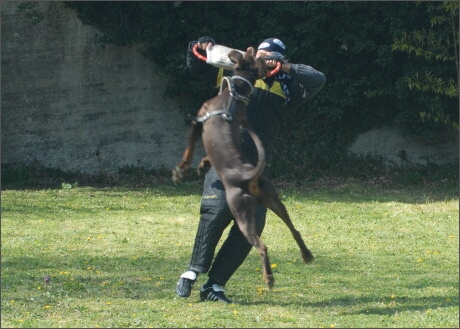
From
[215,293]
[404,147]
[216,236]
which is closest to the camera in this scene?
[216,236]

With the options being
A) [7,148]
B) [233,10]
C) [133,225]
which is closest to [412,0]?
[233,10]

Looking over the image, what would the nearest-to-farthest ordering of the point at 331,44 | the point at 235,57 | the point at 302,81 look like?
the point at 235,57, the point at 302,81, the point at 331,44

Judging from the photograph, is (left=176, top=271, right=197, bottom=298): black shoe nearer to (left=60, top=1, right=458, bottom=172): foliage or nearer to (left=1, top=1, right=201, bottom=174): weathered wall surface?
(left=60, top=1, right=458, bottom=172): foliage

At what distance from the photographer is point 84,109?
16.8 meters

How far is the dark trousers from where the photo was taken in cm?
683

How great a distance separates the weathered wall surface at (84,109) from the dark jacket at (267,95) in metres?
9.94

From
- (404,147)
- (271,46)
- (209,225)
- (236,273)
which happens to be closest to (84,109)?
(404,147)

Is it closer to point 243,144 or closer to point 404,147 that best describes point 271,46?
point 243,144

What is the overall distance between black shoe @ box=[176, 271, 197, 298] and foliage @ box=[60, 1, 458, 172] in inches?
378

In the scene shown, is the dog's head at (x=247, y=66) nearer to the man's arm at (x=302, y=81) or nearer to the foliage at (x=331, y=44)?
the man's arm at (x=302, y=81)

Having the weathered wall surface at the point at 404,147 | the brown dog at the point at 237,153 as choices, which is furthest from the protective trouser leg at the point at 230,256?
the weathered wall surface at the point at 404,147

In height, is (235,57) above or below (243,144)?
above

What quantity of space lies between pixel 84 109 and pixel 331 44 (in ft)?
15.7

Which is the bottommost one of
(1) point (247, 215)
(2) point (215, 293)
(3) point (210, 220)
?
(2) point (215, 293)
